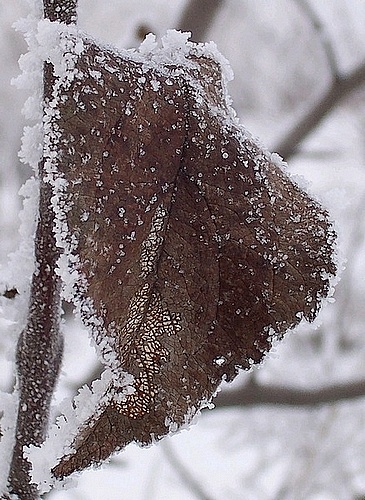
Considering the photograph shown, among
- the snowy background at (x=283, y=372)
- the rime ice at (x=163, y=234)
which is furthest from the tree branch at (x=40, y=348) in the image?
the snowy background at (x=283, y=372)

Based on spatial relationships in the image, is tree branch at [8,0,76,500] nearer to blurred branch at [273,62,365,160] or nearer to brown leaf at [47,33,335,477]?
brown leaf at [47,33,335,477]

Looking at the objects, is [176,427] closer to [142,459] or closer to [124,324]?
[124,324]

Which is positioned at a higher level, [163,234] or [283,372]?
[283,372]

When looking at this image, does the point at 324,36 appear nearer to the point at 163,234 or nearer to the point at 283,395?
the point at 283,395

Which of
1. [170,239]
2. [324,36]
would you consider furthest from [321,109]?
[170,239]

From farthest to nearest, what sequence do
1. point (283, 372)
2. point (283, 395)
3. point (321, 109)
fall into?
point (283, 372)
point (321, 109)
point (283, 395)

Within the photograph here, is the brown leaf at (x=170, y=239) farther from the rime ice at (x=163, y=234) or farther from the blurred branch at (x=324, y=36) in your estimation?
the blurred branch at (x=324, y=36)

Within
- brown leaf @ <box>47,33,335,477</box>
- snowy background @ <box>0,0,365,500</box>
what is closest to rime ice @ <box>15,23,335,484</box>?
brown leaf @ <box>47,33,335,477</box>
